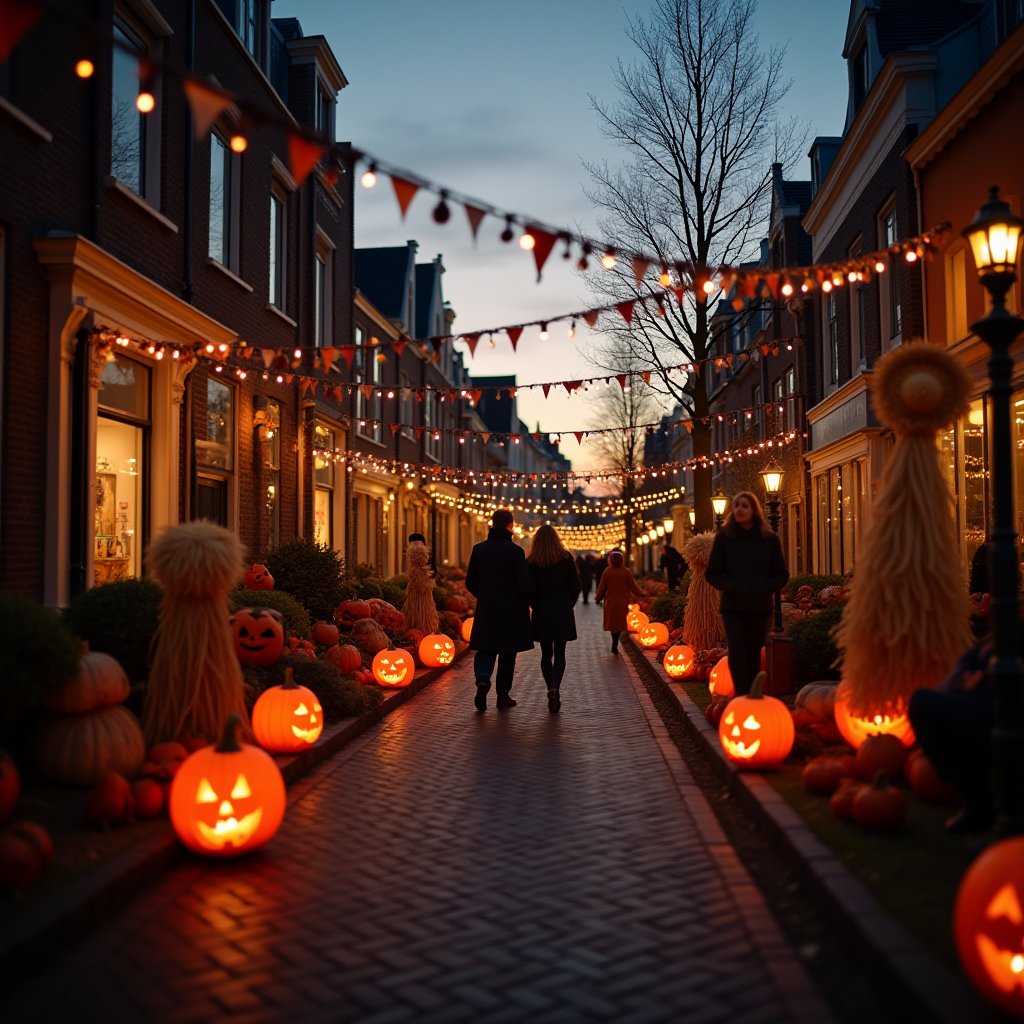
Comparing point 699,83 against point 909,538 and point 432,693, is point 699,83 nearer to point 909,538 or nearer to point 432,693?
point 432,693

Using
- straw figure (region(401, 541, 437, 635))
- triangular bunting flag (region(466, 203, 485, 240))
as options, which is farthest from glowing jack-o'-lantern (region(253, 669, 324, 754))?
straw figure (region(401, 541, 437, 635))

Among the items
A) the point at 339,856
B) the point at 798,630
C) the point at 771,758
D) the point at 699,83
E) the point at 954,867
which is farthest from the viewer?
the point at 699,83

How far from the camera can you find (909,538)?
636 cm

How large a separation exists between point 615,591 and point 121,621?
1154 cm

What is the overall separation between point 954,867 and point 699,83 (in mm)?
21182

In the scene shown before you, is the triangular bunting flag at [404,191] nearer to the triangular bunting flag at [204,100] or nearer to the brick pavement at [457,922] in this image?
the triangular bunting flag at [204,100]

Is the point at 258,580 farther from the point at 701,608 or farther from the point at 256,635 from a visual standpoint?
the point at 701,608

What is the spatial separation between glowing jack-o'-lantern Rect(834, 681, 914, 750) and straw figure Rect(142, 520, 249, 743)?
378 cm

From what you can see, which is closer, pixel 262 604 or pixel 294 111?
pixel 262 604

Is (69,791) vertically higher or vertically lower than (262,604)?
→ lower

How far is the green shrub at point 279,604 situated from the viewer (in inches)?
434

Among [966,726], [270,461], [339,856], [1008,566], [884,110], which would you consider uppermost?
[884,110]

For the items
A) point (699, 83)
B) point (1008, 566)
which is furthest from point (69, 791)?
point (699, 83)

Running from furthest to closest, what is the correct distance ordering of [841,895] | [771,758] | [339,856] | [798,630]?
[798,630] < [771,758] < [339,856] < [841,895]
